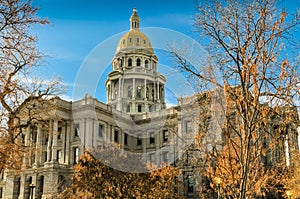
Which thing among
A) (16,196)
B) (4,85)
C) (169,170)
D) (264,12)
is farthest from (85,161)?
(16,196)

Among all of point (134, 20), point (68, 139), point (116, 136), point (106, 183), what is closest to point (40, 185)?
point (68, 139)

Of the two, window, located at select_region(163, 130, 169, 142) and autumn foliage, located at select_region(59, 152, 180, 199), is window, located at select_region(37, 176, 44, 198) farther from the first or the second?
autumn foliage, located at select_region(59, 152, 180, 199)

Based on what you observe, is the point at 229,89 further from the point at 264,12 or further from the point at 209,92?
the point at 264,12

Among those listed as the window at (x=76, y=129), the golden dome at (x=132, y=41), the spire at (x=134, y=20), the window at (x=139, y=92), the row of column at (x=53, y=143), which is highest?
the spire at (x=134, y=20)

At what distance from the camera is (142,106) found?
8106 centimetres

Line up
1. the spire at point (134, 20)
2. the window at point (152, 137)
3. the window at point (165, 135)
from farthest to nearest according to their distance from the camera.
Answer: the spire at point (134, 20), the window at point (152, 137), the window at point (165, 135)

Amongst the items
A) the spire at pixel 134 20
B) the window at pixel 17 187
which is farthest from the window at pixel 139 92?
the window at pixel 17 187

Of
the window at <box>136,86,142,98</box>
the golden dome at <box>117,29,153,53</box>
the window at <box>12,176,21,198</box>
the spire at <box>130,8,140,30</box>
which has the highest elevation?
the spire at <box>130,8,140,30</box>

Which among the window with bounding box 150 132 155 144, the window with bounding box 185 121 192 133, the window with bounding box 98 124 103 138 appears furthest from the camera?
the window with bounding box 150 132 155 144

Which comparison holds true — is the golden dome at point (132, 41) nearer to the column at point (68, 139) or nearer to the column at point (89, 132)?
the column at point (89, 132)

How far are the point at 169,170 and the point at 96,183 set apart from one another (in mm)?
9166

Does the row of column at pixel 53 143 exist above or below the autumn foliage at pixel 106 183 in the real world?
above

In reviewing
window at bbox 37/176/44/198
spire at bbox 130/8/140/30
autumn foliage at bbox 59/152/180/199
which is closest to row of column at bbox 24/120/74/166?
window at bbox 37/176/44/198

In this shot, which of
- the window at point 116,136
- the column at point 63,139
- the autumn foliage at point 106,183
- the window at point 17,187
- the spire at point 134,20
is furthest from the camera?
the spire at point 134,20
